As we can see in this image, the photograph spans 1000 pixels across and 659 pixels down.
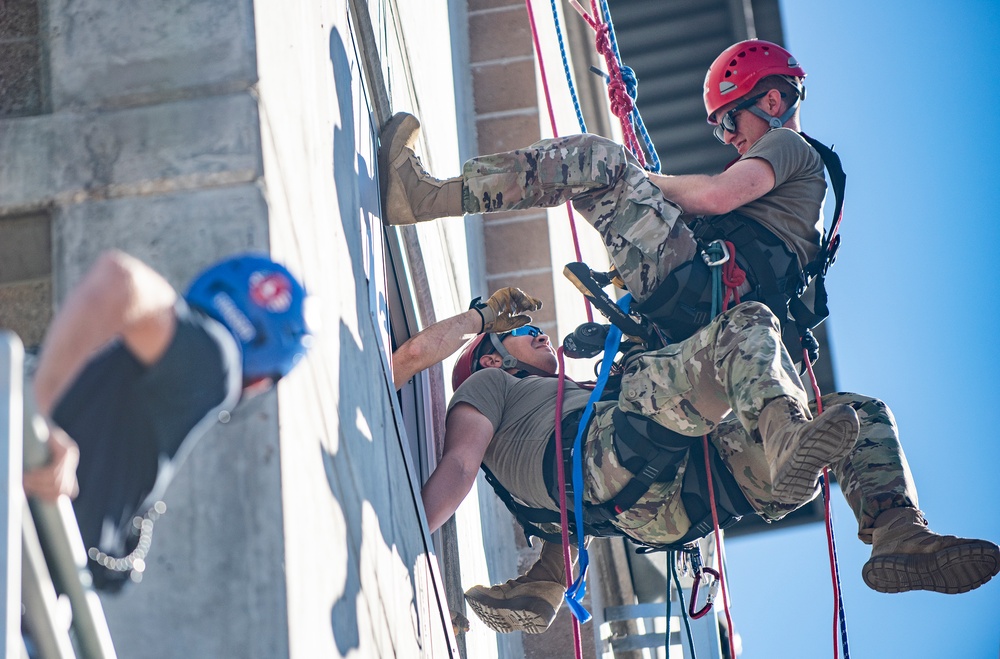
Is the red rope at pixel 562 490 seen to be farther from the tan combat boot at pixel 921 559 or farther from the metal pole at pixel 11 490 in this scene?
the metal pole at pixel 11 490

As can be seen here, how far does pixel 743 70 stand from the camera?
195 inches

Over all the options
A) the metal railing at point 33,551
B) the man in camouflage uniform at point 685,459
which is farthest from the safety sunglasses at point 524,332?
the metal railing at point 33,551

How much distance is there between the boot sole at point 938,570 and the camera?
3.95m

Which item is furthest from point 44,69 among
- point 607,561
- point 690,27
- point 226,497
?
point 690,27

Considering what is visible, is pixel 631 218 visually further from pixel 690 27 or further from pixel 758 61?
pixel 690 27

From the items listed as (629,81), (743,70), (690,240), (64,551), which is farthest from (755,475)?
(64,551)

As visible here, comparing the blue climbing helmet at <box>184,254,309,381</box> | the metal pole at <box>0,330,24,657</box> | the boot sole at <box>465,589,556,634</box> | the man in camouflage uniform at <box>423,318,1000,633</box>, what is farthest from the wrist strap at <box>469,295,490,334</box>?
the metal pole at <box>0,330,24,657</box>

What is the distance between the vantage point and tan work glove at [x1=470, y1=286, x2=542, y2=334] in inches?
200

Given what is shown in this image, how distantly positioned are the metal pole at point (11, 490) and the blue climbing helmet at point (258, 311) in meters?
0.51

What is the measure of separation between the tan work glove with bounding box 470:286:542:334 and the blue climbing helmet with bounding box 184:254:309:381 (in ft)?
9.41

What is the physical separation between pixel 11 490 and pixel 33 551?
0.46 ft

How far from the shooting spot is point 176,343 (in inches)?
80.2

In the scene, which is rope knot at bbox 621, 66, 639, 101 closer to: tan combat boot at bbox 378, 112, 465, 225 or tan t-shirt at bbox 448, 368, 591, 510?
tan combat boot at bbox 378, 112, 465, 225

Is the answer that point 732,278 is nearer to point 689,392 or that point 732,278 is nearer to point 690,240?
point 690,240
